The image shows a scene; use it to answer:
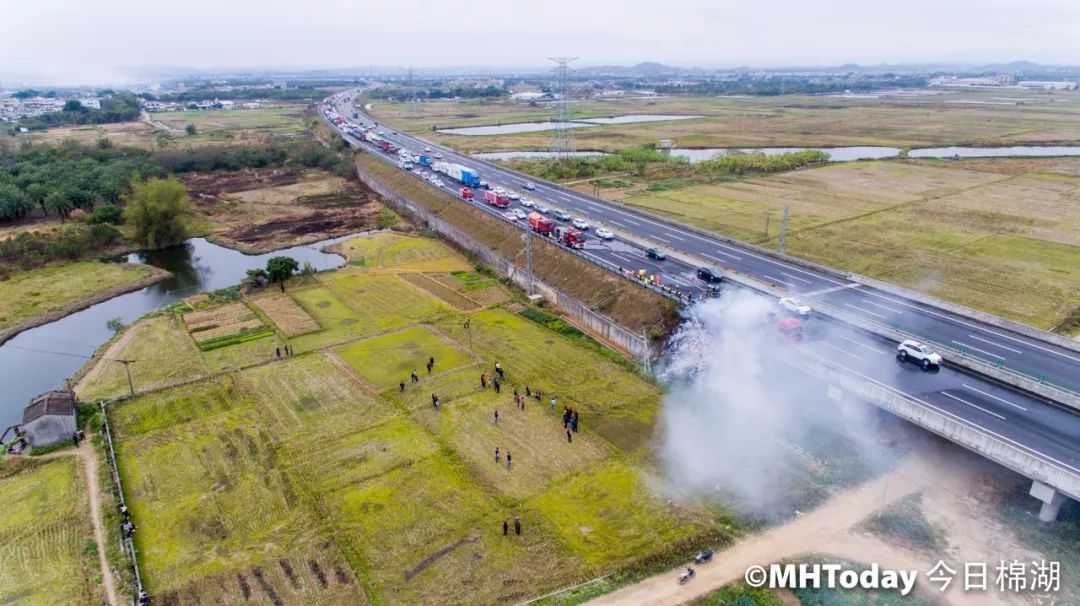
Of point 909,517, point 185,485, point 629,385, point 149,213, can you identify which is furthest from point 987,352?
point 149,213

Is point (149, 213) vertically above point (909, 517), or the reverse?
point (149, 213)

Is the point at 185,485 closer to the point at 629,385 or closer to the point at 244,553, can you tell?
the point at 244,553

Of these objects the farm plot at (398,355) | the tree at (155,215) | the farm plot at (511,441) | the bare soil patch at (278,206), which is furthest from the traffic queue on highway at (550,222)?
the tree at (155,215)

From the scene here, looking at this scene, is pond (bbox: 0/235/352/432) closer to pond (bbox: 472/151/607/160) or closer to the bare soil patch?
the bare soil patch

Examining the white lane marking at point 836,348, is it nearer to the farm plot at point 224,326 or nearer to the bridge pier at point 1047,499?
the bridge pier at point 1047,499

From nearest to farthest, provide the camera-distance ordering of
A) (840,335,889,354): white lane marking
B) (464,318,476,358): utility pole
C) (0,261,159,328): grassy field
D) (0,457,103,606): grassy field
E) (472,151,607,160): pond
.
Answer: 1. (0,457,103,606): grassy field
2. (840,335,889,354): white lane marking
3. (464,318,476,358): utility pole
4. (0,261,159,328): grassy field
5. (472,151,607,160): pond

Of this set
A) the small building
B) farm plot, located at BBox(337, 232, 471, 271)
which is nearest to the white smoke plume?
farm plot, located at BBox(337, 232, 471, 271)
